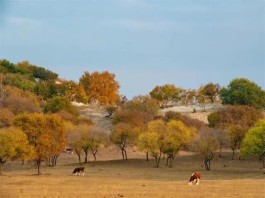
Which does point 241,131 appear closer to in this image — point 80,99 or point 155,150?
point 155,150

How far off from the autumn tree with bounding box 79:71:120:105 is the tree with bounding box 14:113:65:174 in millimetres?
81619

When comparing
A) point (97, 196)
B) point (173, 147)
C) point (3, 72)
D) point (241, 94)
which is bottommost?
point (97, 196)

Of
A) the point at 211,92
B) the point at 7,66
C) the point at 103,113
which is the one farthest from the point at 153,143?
Answer: the point at 7,66

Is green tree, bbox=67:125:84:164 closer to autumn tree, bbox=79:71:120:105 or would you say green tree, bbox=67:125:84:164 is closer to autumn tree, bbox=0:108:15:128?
autumn tree, bbox=0:108:15:128

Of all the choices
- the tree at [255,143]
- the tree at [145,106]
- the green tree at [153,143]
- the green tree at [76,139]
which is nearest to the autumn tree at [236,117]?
the green tree at [153,143]

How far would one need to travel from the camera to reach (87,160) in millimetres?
84000

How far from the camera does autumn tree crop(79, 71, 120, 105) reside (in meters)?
149

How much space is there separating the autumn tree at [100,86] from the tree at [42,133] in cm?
8162

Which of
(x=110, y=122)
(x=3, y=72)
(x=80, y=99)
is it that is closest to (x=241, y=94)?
(x=110, y=122)

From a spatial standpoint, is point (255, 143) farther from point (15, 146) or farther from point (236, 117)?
point (236, 117)

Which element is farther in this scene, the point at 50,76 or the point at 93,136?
the point at 50,76

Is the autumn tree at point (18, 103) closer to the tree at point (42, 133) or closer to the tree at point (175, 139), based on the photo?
the tree at point (175, 139)

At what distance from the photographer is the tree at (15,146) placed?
2378 inches

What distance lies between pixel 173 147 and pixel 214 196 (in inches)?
1783
